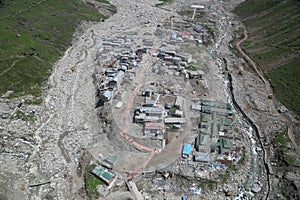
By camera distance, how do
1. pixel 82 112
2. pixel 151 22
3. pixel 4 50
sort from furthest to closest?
pixel 151 22 → pixel 4 50 → pixel 82 112

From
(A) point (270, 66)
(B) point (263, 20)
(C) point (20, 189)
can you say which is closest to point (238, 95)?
(A) point (270, 66)

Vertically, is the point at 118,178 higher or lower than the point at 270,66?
lower

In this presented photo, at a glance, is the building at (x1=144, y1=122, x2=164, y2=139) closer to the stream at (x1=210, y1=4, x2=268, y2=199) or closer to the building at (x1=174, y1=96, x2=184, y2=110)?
the building at (x1=174, y1=96, x2=184, y2=110)

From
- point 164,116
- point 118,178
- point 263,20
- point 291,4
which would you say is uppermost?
point 291,4

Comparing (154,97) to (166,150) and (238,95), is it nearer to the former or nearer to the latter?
(166,150)

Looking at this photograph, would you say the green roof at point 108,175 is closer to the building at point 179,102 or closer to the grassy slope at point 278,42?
the building at point 179,102

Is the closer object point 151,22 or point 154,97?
point 154,97
